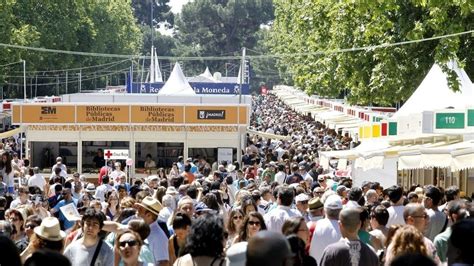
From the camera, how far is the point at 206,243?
8.48 meters

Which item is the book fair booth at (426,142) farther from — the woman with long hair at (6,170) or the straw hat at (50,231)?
the straw hat at (50,231)

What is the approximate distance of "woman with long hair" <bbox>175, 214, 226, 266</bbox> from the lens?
842cm

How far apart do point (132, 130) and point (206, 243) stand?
30632 millimetres

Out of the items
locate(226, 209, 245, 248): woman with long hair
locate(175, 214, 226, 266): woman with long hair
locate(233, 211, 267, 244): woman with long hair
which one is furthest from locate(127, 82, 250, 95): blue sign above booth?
locate(175, 214, 226, 266): woman with long hair

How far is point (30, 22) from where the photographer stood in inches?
3676

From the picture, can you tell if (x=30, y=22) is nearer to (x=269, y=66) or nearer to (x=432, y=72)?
(x=432, y=72)

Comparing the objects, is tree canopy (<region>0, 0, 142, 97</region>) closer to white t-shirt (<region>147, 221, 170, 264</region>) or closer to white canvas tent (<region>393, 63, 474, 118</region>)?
white canvas tent (<region>393, 63, 474, 118</region>)

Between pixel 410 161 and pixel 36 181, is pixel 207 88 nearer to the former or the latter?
pixel 36 181

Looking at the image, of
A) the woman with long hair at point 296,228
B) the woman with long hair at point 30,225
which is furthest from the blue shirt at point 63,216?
the woman with long hair at point 296,228

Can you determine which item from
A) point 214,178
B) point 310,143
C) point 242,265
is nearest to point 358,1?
point 214,178

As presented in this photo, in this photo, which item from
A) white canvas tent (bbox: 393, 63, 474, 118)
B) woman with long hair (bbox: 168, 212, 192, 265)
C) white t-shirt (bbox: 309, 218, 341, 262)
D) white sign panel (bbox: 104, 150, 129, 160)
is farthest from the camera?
white sign panel (bbox: 104, 150, 129, 160)

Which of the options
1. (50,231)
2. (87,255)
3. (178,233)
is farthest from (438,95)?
(50,231)

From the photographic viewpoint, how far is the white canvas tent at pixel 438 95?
26.0 m

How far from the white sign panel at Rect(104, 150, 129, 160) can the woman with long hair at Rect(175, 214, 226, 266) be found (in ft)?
91.2
